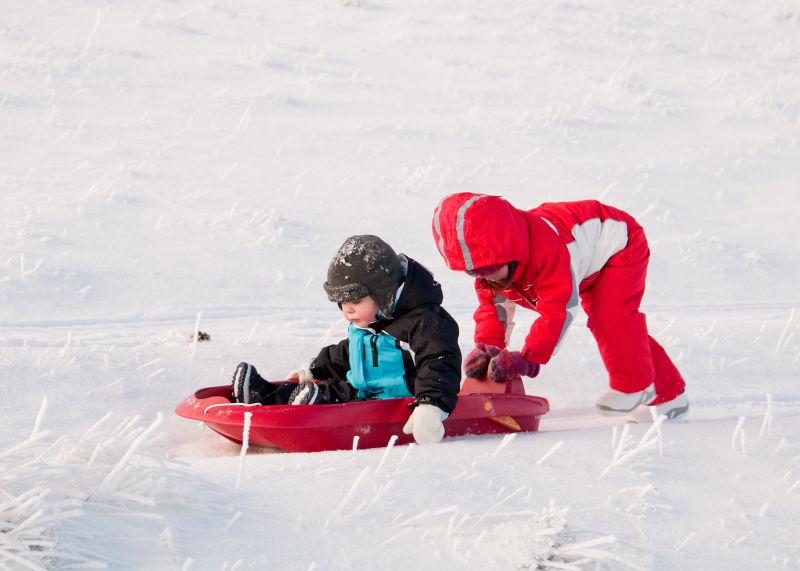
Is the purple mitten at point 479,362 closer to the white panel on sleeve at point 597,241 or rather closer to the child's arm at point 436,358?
the child's arm at point 436,358

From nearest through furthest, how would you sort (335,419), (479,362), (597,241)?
1. (335,419)
2. (479,362)
3. (597,241)

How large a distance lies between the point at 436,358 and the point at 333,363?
74 centimetres

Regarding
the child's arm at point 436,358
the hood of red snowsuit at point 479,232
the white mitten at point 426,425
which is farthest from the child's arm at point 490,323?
the white mitten at point 426,425

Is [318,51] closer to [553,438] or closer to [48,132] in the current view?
[48,132]

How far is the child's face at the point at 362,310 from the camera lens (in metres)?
4.04

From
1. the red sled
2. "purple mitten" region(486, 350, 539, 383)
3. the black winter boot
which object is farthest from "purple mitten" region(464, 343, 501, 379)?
the black winter boot

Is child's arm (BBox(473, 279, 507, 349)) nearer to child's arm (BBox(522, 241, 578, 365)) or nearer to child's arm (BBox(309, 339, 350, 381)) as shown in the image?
child's arm (BBox(522, 241, 578, 365))

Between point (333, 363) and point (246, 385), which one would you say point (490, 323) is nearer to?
point (333, 363)

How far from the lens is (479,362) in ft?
14.4

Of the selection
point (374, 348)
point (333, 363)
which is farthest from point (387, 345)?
point (333, 363)

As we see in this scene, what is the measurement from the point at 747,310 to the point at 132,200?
5.21 metres

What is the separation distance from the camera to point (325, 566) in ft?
7.54

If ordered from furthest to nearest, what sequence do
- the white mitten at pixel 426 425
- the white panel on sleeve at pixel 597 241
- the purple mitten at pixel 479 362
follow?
the white panel on sleeve at pixel 597 241 → the purple mitten at pixel 479 362 → the white mitten at pixel 426 425

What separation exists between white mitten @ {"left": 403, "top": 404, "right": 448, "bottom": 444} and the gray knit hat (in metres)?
0.51
